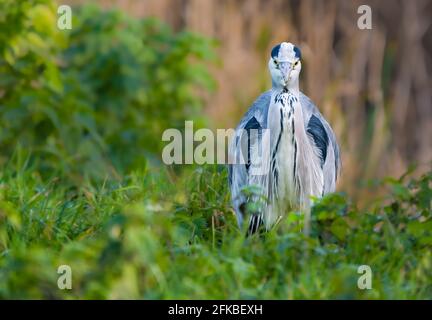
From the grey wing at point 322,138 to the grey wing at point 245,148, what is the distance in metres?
0.23

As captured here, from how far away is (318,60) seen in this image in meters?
8.80

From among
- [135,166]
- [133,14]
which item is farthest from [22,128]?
[133,14]

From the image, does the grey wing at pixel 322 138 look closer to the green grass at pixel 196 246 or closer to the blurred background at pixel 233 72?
the green grass at pixel 196 246

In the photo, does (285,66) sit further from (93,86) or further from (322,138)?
(93,86)

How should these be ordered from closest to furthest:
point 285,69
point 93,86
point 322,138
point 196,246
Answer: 1. point 196,246
2. point 285,69
3. point 322,138
4. point 93,86

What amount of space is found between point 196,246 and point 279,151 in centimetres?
93

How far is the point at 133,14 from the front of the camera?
28.1 feet

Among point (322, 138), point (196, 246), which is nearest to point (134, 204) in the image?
point (196, 246)

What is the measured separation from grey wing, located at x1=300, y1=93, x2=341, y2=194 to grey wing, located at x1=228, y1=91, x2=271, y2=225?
0.76 feet

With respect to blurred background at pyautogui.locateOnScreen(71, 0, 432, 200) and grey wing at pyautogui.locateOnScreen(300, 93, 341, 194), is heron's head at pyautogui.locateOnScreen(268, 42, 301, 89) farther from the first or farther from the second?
blurred background at pyautogui.locateOnScreen(71, 0, 432, 200)

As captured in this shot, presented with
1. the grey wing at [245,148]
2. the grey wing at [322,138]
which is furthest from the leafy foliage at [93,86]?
the grey wing at [322,138]

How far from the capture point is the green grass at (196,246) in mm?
3771

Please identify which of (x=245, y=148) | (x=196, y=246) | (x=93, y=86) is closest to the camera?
(x=196, y=246)

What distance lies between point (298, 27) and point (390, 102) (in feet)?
4.25
